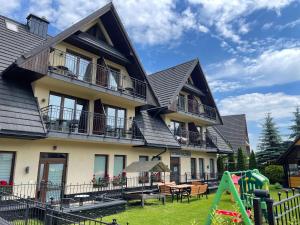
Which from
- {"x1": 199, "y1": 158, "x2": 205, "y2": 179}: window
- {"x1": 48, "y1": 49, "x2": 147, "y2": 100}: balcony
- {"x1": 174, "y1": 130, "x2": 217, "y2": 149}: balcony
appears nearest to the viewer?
{"x1": 48, "y1": 49, "x2": 147, "y2": 100}: balcony

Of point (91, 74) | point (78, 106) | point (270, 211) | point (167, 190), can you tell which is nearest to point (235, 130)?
point (167, 190)

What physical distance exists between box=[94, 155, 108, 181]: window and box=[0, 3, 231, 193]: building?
0.18 ft

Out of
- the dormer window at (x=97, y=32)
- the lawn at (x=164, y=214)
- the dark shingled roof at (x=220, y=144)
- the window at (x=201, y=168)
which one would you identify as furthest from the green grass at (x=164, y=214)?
the dark shingled roof at (x=220, y=144)

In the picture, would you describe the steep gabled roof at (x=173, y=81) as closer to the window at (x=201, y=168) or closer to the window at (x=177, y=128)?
the window at (x=177, y=128)

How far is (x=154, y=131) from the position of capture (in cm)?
1755

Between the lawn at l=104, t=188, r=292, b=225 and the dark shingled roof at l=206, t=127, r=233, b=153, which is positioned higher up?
the dark shingled roof at l=206, t=127, r=233, b=153

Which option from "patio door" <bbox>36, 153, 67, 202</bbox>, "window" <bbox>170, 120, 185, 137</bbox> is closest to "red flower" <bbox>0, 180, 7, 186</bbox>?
"patio door" <bbox>36, 153, 67, 202</bbox>

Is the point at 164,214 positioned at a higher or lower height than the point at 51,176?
lower

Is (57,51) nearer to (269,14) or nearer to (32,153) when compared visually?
(32,153)

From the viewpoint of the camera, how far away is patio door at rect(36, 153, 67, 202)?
11398 millimetres

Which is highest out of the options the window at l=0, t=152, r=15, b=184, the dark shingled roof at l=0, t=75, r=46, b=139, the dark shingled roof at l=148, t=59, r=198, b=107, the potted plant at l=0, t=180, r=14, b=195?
the dark shingled roof at l=148, t=59, r=198, b=107

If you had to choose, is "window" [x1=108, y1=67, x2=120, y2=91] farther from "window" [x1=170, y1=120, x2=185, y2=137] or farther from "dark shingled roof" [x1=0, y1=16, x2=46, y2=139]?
"window" [x1=170, y1=120, x2=185, y2=137]

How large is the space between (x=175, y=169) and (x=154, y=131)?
15.6ft

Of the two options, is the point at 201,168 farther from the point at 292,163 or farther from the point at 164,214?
the point at 164,214
